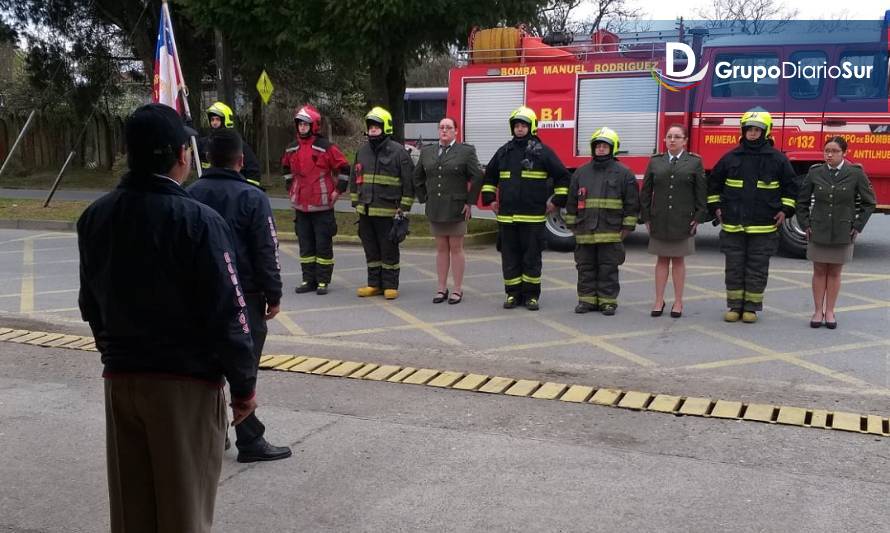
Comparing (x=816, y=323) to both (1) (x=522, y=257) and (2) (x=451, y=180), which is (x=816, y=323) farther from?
(2) (x=451, y=180)

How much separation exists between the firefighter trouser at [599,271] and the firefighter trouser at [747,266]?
3.42 feet

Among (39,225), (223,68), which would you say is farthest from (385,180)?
(223,68)

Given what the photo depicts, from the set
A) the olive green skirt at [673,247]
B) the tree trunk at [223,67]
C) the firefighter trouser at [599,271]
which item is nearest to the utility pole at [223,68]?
the tree trunk at [223,67]

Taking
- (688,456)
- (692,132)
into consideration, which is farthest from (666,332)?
(692,132)

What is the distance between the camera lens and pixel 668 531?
3.95 m

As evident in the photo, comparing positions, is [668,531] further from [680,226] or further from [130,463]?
[680,226]

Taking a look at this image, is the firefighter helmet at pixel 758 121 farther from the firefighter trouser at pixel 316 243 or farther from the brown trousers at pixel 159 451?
the brown trousers at pixel 159 451

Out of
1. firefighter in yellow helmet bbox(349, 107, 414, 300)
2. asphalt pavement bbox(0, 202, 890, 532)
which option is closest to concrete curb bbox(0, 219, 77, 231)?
asphalt pavement bbox(0, 202, 890, 532)

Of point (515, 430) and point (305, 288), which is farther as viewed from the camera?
point (305, 288)

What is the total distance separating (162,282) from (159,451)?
0.55m

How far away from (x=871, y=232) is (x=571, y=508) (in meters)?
11.9

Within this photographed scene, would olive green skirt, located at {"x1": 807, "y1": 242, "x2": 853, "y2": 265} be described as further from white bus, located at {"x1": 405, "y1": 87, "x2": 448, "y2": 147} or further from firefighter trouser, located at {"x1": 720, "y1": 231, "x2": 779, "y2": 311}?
white bus, located at {"x1": 405, "y1": 87, "x2": 448, "y2": 147}

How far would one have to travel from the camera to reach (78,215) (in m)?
17.1

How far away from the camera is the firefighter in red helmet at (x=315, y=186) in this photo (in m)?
9.55
